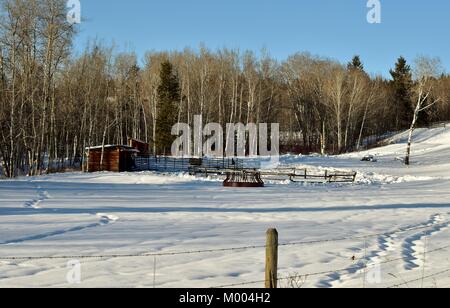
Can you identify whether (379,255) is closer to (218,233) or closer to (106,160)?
(218,233)

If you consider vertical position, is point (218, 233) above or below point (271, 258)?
below

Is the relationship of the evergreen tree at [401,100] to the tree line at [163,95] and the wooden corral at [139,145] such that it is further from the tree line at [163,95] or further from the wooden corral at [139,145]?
the wooden corral at [139,145]

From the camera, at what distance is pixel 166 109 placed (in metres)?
57.8

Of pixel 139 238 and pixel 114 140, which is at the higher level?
pixel 114 140

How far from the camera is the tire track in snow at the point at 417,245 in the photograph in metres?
9.39

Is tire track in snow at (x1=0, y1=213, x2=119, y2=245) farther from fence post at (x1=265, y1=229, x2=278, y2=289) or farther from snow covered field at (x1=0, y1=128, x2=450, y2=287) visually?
fence post at (x1=265, y1=229, x2=278, y2=289)

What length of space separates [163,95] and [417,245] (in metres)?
49.9

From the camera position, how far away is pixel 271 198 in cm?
2238

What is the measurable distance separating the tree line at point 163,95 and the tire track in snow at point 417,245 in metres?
28.3

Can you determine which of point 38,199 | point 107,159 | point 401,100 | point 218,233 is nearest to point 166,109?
point 107,159

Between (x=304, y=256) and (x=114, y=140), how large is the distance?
60318 mm

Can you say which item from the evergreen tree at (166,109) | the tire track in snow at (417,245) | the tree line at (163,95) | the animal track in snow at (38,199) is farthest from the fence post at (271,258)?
the evergreen tree at (166,109)
